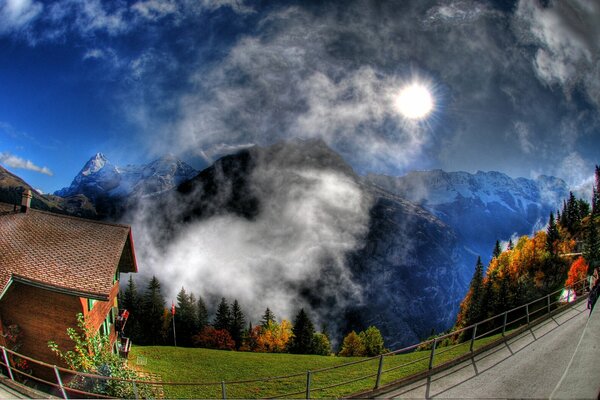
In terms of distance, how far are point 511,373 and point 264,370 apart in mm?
25636

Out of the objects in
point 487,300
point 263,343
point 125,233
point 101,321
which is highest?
point 125,233

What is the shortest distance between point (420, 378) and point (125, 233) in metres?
21.9

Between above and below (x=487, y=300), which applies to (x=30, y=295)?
above

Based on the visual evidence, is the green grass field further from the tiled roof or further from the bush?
the tiled roof

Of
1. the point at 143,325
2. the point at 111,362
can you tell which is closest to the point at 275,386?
the point at 111,362

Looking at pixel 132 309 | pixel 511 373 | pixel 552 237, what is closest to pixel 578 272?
pixel 552 237

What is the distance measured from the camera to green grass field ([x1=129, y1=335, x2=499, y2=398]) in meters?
17.6

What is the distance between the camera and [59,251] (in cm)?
2017

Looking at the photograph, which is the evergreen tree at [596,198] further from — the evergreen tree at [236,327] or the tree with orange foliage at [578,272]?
the evergreen tree at [236,327]

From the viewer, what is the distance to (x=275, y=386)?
74.1ft

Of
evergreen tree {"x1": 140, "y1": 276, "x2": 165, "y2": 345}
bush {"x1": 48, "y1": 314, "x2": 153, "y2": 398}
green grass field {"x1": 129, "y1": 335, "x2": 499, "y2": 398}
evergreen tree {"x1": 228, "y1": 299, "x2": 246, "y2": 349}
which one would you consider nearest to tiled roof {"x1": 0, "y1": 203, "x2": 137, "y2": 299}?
bush {"x1": 48, "y1": 314, "x2": 153, "y2": 398}

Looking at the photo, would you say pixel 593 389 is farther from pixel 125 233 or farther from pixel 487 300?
pixel 487 300

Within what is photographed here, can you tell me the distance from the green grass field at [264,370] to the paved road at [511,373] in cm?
179

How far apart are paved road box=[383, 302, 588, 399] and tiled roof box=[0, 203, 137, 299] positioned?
53.0ft
